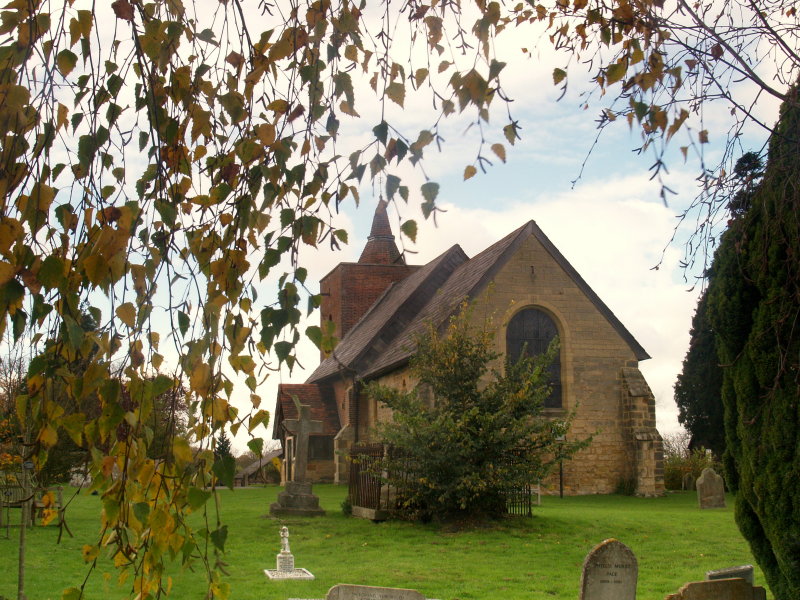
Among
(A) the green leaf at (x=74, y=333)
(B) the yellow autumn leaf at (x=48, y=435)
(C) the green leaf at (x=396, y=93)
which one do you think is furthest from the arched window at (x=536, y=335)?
(A) the green leaf at (x=74, y=333)

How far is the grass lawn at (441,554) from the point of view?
9.91 m

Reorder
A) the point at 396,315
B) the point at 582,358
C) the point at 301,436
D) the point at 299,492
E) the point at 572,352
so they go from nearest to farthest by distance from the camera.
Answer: the point at 299,492 → the point at 301,436 → the point at 572,352 → the point at 582,358 → the point at 396,315

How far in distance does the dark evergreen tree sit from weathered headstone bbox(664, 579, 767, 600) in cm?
2476

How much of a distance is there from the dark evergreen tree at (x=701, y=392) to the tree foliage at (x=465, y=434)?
58.3 ft

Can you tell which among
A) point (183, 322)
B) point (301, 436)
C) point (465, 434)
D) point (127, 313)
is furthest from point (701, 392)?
point (127, 313)

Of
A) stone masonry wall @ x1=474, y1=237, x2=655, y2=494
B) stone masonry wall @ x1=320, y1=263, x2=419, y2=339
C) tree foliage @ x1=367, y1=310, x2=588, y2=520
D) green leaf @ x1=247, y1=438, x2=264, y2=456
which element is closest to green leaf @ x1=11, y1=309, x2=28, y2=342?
green leaf @ x1=247, y1=438, x2=264, y2=456

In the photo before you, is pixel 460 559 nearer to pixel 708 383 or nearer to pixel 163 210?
pixel 163 210

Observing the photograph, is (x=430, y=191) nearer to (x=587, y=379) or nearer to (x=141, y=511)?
(x=141, y=511)

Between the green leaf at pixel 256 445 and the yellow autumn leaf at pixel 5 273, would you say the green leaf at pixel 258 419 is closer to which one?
the green leaf at pixel 256 445

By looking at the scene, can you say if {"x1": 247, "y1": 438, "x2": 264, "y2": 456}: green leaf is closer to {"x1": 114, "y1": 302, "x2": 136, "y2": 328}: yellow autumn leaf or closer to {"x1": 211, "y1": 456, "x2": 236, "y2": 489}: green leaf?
{"x1": 211, "y1": 456, "x2": 236, "y2": 489}: green leaf

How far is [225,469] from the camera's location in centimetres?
265

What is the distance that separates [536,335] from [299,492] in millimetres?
10062

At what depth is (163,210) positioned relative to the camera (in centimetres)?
279

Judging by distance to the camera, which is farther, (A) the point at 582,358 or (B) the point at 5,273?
(A) the point at 582,358
